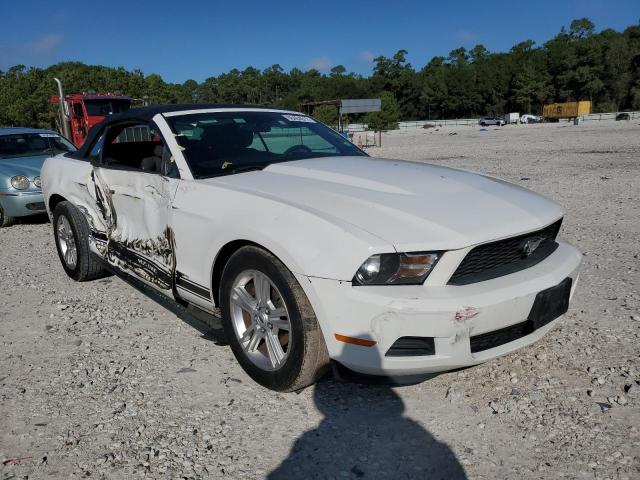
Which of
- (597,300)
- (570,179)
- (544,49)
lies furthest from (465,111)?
(597,300)

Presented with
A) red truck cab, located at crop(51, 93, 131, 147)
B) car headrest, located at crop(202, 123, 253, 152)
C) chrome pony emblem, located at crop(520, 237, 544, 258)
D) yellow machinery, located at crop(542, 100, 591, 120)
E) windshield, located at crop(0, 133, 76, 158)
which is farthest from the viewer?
yellow machinery, located at crop(542, 100, 591, 120)

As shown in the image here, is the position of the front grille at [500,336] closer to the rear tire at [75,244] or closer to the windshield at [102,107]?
the rear tire at [75,244]

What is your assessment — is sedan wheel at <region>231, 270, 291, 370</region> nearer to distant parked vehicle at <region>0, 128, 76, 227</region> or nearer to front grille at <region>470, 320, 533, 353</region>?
front grille at <region>470, 320, 533, 353</region>

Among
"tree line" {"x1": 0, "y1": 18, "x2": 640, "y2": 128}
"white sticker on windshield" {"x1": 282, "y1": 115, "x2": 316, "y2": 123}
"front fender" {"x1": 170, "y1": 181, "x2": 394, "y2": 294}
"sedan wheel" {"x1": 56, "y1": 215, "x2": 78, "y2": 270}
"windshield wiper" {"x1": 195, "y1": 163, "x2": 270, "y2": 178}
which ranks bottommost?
"sedan wheel" {"x1": 56, "y1": 215, "x2": 78, "y2": 270}

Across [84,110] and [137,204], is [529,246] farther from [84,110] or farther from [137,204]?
[84,110]

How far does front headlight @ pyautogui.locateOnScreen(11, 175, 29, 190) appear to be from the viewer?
7.66 metres

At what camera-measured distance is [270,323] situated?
109 inches

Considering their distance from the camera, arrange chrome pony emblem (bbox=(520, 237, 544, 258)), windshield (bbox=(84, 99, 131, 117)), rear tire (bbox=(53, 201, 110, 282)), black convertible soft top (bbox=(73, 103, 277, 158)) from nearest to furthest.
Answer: chrome pony emblem (bbox=(520, 237, 544, 258))
black convertible soft top (bbox=(73, 103, 277, 158))
rear tire (bbox=(53, 201, 110, 282))
windshield (bbox=(84, 99, 131, 117))

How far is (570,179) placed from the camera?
10.8m

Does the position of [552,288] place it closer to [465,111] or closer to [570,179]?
[570,179]

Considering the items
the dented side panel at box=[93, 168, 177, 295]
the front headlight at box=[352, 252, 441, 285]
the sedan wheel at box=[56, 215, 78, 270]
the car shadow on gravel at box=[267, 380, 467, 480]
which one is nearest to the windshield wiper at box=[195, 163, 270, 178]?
the dented side panel at box=[93, 168, 177, 295]

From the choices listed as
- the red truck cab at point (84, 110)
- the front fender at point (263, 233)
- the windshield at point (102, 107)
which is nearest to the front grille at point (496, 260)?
the front fender at point (263, 233)

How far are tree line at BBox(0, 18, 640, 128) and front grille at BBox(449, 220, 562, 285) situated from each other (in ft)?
200

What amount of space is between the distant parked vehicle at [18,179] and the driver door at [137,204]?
4.13 metres
